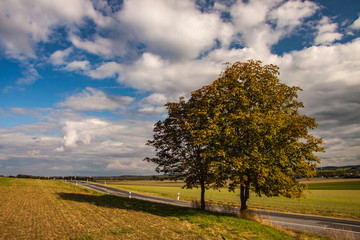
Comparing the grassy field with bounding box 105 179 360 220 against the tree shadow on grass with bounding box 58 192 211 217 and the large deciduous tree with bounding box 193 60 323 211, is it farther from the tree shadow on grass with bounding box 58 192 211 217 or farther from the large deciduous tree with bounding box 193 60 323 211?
the tree shadow on grass with bounding box 58 192 211 217

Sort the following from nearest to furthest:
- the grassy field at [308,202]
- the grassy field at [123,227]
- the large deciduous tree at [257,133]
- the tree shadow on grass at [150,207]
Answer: the grassy field at [123,227]
the large deciduous tree at [257,133]
the tree shadow on grass at [150,207]
the grassy field at [308,202]

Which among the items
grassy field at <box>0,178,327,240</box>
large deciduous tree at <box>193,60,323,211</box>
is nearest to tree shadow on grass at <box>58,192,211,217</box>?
grassy field at <box>0,178,327,240</box>

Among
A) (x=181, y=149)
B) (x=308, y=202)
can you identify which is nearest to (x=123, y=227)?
(x=181, y=149)

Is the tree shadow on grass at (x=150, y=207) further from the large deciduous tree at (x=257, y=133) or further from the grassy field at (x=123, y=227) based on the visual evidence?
the large deciduous tree at (x=257, y=133)

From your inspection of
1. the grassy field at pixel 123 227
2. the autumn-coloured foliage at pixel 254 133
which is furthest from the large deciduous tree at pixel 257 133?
the grassy field at pixel 123 227

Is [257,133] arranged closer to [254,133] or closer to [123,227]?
[254,133]

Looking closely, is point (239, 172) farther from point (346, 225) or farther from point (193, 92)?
point (346, 225)

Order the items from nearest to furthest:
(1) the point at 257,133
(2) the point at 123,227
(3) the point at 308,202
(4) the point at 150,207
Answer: (2) the point at 123,227 → (1) the point at 257,133 → (4) the point at 150,207 → (3) the point at 308,202

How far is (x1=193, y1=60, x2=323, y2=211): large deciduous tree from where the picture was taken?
52.5 feet

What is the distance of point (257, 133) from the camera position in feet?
53.3

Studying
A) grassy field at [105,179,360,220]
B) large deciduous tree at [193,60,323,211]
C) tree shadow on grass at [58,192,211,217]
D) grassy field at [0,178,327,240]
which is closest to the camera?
grassy field at [0,178,327,240]

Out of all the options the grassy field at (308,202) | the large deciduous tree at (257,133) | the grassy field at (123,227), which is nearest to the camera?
the grassy field at (123,227)

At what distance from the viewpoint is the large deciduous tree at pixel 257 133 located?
16.0m

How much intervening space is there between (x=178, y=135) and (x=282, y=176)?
8.76 metres
